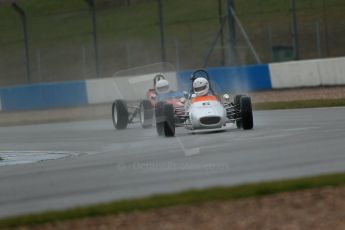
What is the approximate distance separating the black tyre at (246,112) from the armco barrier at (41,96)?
1607 cm

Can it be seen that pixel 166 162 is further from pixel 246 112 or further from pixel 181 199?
pixel 246 112

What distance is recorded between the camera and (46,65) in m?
42.5

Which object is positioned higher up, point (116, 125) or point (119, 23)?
point (119, 23)

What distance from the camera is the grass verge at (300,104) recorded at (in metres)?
24.9

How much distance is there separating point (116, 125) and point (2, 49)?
18.4 meters

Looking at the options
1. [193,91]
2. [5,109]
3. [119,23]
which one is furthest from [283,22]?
[193,91]

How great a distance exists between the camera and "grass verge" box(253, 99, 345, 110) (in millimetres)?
24859

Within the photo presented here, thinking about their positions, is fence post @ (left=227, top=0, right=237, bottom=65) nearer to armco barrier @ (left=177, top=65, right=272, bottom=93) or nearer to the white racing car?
armco barrier @ (left=177, top=65, right=272, bottom=93)

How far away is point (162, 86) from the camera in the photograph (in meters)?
21.7

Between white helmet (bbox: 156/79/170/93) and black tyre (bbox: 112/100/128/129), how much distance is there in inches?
64.6

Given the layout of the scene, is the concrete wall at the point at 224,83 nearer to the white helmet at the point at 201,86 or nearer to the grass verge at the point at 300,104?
the grass verge at the point at 300,104

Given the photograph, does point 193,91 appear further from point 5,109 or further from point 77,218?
point 5,109

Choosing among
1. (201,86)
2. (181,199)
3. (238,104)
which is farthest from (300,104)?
(181,199)

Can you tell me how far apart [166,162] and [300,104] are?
40.1 feet
